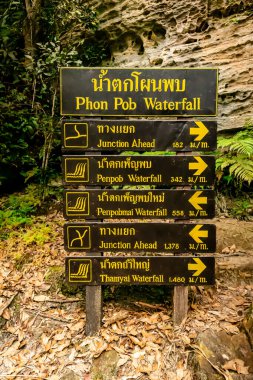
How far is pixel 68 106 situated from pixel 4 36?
136 inches

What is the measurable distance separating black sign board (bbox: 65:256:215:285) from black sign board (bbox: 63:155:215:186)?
886 mm

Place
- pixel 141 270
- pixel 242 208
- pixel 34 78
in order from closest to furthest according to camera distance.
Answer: pixel 141 270 < pixel 242 208 < pixel 34 78

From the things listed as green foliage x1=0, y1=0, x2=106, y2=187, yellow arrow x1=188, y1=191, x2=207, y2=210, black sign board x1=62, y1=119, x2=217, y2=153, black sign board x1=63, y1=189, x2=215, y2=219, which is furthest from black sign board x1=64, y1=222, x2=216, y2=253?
green foliage x1=0, y1=0, x2=106, y2=187

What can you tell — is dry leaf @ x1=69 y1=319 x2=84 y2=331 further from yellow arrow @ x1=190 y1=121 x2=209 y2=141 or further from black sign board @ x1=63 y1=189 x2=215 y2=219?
yellow arrow @ x1=190 y1=121 x2=209 y2=141

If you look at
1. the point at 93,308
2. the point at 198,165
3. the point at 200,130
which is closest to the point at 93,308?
the point at 93,308

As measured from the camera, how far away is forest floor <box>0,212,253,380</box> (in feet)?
9.74

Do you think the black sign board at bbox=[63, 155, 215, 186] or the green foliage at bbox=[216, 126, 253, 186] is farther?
the green foliage at bbox=[216, 126, 253, 186]

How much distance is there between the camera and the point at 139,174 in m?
3.11

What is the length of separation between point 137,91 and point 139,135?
46 cm

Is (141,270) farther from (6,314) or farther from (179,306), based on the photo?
(6,314)

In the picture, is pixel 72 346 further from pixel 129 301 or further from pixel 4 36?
pixel 4 36

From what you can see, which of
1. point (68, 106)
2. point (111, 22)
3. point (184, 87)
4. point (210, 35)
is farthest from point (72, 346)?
point (111, 22)

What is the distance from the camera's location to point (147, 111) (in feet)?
9.98

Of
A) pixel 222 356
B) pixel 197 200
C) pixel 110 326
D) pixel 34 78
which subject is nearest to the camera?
pixel 222 356
